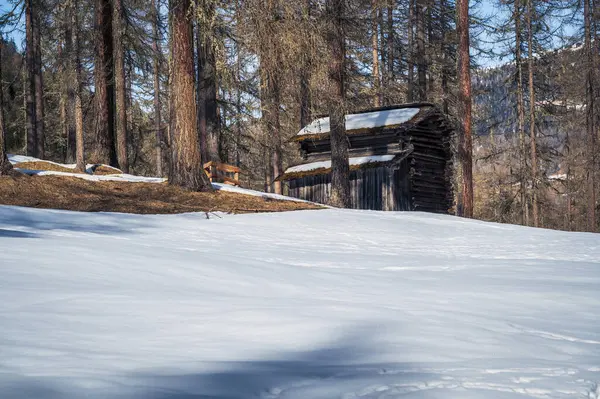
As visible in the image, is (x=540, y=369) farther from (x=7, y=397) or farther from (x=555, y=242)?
(x=555, y=242)

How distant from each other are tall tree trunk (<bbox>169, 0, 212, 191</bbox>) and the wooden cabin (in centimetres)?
962

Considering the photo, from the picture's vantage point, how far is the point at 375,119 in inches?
950

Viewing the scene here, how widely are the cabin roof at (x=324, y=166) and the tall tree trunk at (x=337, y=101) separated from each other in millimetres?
5108

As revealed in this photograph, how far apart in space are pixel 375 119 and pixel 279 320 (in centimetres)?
2108

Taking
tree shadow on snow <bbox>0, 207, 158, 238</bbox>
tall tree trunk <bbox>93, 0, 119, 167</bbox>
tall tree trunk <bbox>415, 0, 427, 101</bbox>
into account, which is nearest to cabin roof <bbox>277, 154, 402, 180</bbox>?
tall tree trunk <bbox>93, 0, 119, 167</bbox>

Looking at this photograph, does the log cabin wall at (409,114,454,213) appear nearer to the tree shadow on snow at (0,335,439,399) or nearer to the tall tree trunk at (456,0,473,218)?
the tall tree trunk at (456,0,473,218)

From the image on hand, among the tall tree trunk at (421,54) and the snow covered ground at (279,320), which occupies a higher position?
the tall tree trunk at (421,54)

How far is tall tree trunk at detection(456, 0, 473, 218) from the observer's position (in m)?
18.0

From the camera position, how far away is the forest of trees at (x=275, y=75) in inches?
560

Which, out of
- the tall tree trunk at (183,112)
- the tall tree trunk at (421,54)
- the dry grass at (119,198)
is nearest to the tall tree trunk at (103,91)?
the dry grass at (119,198)

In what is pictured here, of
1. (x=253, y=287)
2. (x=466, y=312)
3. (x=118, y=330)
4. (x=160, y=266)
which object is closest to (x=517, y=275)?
(x=466, y=312)

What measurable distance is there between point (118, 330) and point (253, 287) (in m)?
2.17

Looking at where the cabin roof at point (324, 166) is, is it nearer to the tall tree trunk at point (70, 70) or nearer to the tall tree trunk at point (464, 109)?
the tall tree trunk at point (464, 109)

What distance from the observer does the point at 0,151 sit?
12.9 meters
